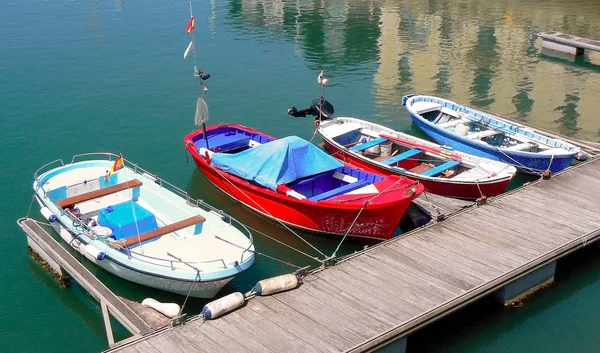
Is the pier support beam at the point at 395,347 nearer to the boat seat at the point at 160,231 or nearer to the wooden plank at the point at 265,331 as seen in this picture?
the wooden plank at the point at 265,331

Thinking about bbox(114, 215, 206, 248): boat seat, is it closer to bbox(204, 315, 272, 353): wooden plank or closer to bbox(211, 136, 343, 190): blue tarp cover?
bbox(211, 136, 343, 190): blue tarp cover

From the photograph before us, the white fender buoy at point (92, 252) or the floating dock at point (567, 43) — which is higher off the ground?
the floating dock at point (567, 43)

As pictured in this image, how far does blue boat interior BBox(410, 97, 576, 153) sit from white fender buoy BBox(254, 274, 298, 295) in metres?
13.6

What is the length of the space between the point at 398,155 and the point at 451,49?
957 inches

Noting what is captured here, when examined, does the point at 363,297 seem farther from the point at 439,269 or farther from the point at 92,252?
the point at 92,252

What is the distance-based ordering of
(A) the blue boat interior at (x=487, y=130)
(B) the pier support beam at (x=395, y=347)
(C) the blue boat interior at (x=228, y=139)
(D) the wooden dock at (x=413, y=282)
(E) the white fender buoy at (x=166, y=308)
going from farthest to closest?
(A) the blue boat interior at (x=487, y=130), (C) the blue boat interior at (x=228, y=139), (E) the white fender buoy at (x=166, y=308), (B) the pier support beam at (x=395, y=347), (D) the wooden dock at (x=413, y=282)

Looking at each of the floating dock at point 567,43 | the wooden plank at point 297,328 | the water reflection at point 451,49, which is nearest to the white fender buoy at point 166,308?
the wooden plank at point 297,328

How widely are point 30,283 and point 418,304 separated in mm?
12818

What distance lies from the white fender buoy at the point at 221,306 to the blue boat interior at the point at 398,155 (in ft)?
33.8

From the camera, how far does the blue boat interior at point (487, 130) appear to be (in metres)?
28.2

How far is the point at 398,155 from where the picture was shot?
2691 cm

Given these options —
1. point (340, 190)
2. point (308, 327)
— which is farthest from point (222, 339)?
point (340, 190)

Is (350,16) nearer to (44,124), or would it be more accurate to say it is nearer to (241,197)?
(44,124)

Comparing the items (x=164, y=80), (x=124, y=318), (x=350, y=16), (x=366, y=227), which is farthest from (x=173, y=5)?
(x=124, y=318)
